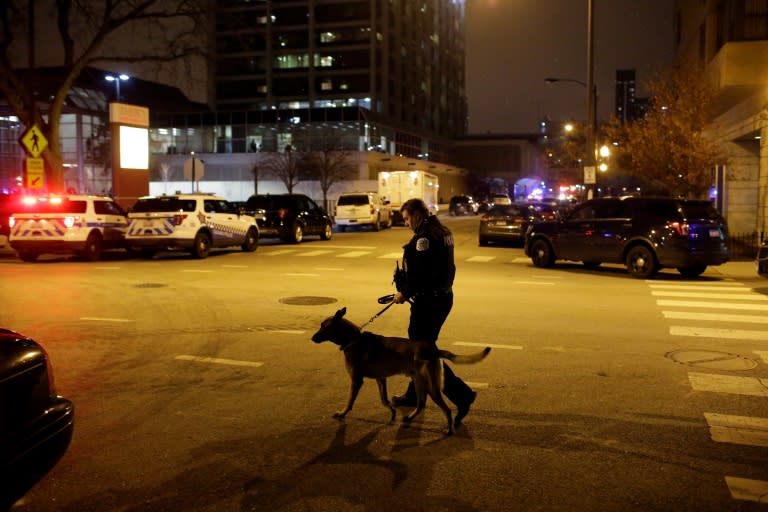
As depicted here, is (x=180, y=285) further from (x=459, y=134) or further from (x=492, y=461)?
(x=459, y=134)

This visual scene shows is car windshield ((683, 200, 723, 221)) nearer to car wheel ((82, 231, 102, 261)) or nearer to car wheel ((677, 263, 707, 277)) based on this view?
car wheel ((677, 263, 707, 277))

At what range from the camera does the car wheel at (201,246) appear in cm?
2009

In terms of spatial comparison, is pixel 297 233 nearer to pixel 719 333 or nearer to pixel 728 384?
pixel 719 333

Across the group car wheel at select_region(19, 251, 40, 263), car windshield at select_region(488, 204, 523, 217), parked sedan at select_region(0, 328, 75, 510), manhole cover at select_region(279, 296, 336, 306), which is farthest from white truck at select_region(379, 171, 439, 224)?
parked sedan at select_region(0, 328, 75, 510)

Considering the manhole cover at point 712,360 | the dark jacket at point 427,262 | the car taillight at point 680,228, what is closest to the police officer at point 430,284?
the dark jacket at point 427,262

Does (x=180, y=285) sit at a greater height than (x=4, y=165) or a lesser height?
lesser

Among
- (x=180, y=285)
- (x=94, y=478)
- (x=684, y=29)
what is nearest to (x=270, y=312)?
(x=180, y=285)

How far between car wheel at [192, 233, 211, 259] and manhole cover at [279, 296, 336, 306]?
8343 mm

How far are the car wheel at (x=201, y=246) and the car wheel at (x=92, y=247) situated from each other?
2.52 meters

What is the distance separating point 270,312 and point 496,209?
54.6 feet

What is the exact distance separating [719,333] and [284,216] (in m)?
19.1

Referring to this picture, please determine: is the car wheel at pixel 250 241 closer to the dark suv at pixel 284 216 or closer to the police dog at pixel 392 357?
the dark suv at pixel 284 216

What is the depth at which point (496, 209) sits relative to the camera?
86.8 ft

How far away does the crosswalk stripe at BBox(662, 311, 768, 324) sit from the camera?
10453mm
